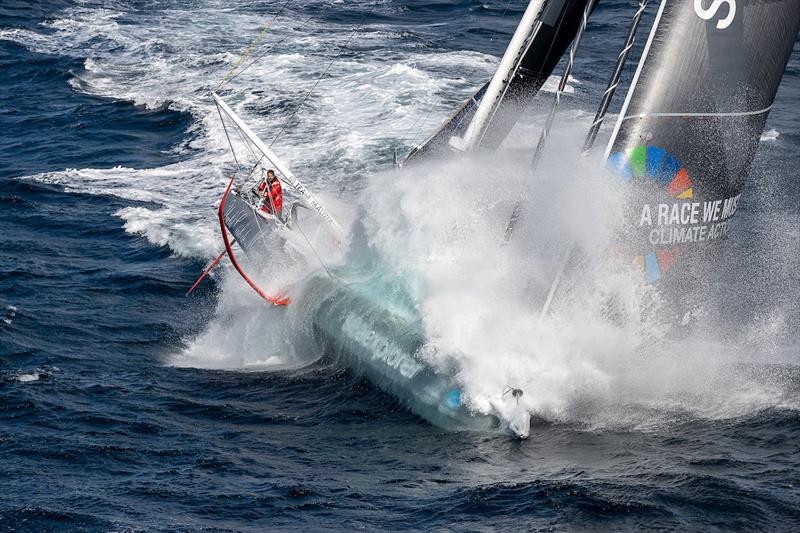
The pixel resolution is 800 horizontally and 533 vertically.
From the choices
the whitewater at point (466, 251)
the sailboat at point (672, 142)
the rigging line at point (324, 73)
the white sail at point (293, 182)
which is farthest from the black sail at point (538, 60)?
the rigging line at point (324, 73)

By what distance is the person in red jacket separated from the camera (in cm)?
1866

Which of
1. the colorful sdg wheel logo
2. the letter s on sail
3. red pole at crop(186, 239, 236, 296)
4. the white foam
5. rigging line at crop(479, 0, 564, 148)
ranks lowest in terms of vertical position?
red pole at crop(186, 239, 236, 296)

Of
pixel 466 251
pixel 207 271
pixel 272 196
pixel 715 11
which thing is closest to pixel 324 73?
pixel 207 271

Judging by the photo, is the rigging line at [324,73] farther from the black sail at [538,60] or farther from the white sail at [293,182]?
the black sail at [538,60]

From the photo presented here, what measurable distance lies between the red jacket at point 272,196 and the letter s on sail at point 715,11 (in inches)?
308

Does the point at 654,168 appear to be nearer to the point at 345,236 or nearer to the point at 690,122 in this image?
the point at 690,122

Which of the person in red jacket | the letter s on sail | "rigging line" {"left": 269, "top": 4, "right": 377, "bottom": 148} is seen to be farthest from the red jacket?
the letter s on sail

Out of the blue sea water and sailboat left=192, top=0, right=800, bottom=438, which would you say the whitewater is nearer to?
the blue sea water

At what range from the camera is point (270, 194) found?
1869 centimetres

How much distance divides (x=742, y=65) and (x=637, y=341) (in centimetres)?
393

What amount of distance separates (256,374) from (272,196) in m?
3.51

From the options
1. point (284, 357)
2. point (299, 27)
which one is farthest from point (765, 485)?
point (299, 27)

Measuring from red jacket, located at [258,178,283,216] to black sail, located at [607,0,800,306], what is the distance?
256 inches

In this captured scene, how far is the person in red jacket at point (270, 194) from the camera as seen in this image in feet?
61.2
